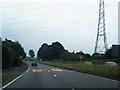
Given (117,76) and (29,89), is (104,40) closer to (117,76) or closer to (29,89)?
(117,76)

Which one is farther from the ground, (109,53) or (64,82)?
(109,53)

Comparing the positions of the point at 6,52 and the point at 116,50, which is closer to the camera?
the point at 116,50

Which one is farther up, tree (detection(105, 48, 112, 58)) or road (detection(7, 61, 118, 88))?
tree (detection(105, 48, 112, 58))

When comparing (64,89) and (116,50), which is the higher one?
(116,50)

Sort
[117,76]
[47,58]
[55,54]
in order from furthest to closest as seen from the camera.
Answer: [47,58] → [55,54] → [117,76]

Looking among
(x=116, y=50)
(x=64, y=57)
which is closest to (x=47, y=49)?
(x=64, y=57)

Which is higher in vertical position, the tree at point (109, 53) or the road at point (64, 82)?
the tree at point (109, 53)

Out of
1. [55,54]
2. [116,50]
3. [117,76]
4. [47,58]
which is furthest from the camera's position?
[47,58]

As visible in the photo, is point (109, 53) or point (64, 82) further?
point (109, 53)

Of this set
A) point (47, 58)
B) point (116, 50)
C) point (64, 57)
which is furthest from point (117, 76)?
point (47, 58)

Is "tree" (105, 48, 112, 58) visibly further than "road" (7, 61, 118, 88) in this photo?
Yes

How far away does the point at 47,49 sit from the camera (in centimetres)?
17000

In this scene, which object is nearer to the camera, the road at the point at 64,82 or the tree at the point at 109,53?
the road at the point at 64,82

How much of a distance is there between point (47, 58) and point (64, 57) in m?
34.3
